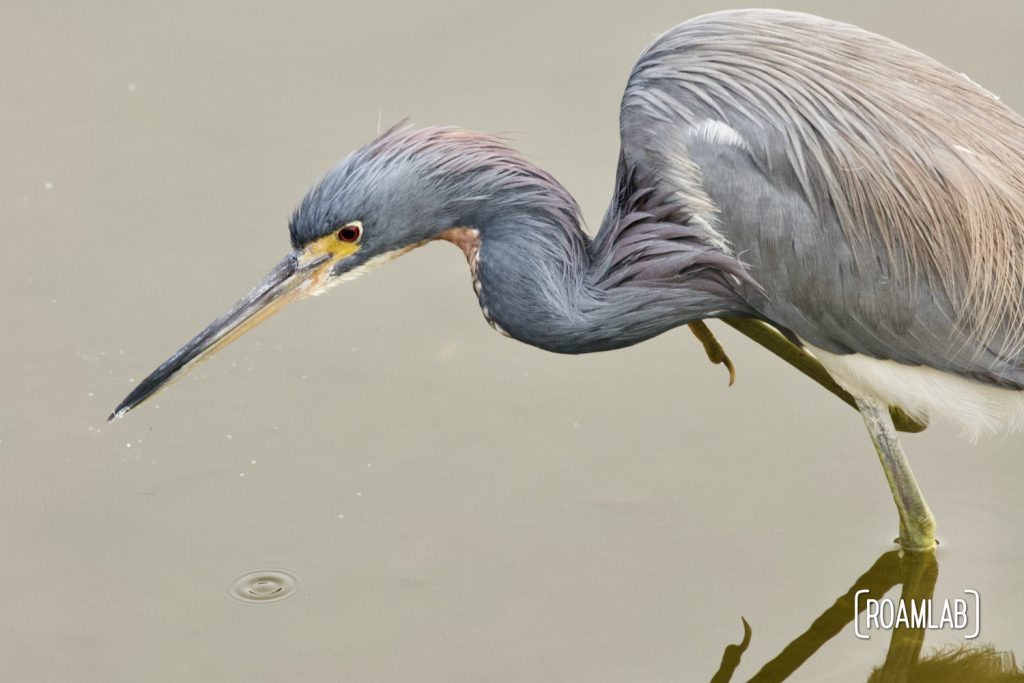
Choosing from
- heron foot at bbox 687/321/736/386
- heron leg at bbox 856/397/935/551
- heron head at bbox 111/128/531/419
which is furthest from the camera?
heron foot at bbox 687/321/736/386

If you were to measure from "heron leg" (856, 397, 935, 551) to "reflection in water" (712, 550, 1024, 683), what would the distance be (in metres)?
0.12

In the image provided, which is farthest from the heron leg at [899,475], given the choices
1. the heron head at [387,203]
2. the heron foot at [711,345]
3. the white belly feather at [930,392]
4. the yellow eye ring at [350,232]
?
the yellow eye ring at [350,232]

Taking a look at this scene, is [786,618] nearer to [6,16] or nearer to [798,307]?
[798,307]

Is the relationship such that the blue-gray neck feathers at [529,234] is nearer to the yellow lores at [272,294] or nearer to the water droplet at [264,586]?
the yellow lores at [272,294]

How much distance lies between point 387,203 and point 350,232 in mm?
141

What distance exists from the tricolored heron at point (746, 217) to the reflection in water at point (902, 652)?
0.69 m

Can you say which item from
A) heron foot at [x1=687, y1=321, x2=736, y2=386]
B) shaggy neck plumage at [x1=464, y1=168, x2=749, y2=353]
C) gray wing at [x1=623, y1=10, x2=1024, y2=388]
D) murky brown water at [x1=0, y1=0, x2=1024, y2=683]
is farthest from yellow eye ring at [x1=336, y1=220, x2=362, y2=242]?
heron foot at [x1=687, y1=321, x2=736, y2=386]

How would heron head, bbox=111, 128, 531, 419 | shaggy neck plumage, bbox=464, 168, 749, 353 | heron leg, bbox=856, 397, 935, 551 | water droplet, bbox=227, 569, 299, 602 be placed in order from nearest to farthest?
1. heron head, bbox=111, 128, 531, 419
2. shaggy neck plumage, bbox=464, 168, 749, 353
3. heron leg, bbox=856, 397, 935, 551
4. water droplet, bbox=227, 569, 299, 602

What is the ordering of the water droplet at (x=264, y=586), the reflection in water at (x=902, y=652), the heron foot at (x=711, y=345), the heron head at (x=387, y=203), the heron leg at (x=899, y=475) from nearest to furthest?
the heron head at (x=387, y=203), the reflection in water at (x=902, y=652), the heron leg at (x=899, y=475), the water droplet at (x=264, y=586), the heron foot at (x=711, y=345)

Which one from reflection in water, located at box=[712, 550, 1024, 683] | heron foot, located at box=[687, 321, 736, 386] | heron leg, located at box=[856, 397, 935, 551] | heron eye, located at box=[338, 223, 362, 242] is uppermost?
heron eye, located at box=[338, 223, 362, 242]

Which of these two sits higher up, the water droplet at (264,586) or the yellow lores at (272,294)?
the yellow lores at (272,294)

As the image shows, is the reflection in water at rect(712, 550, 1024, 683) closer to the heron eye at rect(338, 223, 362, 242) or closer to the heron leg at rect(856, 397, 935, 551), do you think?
the heron leg at rect(856, 397, 935, 551)

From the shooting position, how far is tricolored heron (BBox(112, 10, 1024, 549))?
195 inches

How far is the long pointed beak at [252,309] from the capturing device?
5062mm
